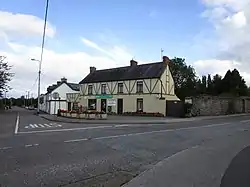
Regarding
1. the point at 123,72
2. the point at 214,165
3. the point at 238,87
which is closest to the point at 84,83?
the point at 123,72

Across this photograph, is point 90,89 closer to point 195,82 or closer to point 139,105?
point 139,105

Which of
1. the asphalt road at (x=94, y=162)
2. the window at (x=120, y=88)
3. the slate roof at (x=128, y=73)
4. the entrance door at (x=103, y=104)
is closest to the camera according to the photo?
the asphalt road at (x=94, y=162)

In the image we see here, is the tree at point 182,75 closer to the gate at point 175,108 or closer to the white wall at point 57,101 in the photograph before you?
the white wall at point 57,101

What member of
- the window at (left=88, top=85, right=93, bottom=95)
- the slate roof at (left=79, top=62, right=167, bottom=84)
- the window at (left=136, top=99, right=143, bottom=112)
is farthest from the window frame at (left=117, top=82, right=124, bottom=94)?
the window at (left=88, top=85, right=93, bottom=95)

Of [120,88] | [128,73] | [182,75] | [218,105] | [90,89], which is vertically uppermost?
[182,75]

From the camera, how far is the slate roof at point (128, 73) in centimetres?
4344

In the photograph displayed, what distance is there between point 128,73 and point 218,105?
14291 mm

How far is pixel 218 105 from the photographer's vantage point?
42.5m

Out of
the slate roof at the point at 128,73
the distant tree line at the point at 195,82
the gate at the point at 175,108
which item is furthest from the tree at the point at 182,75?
the gate at the point at 175,108

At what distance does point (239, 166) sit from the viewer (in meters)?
8.38

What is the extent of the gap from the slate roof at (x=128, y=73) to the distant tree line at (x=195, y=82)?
1959 centimetres

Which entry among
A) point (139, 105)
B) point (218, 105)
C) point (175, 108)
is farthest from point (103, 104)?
point (218, 105)

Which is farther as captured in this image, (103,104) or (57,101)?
(57,101)

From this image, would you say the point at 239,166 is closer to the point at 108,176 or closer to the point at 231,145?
the point at 108,176
